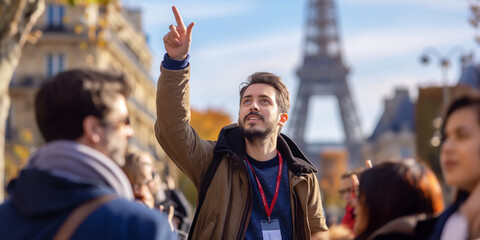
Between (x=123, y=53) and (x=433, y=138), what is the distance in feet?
85.7

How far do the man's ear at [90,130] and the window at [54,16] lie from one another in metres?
52.6

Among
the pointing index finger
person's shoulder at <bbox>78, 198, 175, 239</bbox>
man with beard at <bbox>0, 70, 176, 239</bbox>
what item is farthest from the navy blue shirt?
person's shoulder at <bbox>78, 198, 175, 239</bbox>

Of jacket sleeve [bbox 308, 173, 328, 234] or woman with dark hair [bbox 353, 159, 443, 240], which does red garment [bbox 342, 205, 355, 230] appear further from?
woman with dark hair [bbox 353, 159, 443, 240]

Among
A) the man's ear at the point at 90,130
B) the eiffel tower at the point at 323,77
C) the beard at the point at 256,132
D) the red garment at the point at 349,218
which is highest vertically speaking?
the man's ear at the point at 90,130

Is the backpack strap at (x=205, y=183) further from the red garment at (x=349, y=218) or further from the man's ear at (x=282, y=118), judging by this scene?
the red garment at (x=349, y=218)

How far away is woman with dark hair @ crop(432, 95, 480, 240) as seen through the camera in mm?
3539

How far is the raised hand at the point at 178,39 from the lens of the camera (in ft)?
17.5

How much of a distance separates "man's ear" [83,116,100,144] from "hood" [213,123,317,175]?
2.70 meters

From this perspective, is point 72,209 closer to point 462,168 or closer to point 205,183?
point 462,168

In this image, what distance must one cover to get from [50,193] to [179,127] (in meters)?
2.55

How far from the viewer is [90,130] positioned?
332 centimetres

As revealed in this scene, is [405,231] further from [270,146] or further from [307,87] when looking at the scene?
[307,87]

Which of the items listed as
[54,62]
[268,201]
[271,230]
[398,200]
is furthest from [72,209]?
[54,62]

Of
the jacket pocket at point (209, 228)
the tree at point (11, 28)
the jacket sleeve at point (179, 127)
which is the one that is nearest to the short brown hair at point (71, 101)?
the jacket sleeve at point (179, 127)
